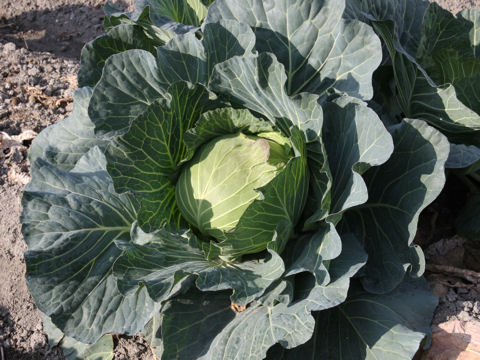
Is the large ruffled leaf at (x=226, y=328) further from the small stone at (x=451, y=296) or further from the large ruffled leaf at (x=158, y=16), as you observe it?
the large ruffled leaf at (x=158, y=16)

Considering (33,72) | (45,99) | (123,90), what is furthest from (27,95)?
(123,90)

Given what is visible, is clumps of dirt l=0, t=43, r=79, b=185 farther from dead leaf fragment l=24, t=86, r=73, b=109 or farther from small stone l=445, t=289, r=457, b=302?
small stone l=445, t=289, r=457, b=302

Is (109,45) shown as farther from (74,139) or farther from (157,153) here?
(157,153)

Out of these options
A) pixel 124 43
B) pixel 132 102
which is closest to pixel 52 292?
pixel 132 102

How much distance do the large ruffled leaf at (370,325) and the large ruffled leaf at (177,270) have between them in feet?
1.35

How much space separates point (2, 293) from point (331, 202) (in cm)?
209

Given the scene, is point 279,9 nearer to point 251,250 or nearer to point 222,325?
point 251,250

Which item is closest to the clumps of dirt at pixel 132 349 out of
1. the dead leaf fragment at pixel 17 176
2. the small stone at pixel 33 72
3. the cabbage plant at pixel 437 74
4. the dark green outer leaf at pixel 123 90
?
the dark green outer leaf at pixel 123 90

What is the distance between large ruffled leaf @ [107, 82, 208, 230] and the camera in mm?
2285

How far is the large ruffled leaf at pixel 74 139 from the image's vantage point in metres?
2.88

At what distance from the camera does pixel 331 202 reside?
7.85 feet

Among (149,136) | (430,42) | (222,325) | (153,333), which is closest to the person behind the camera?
(149,136)

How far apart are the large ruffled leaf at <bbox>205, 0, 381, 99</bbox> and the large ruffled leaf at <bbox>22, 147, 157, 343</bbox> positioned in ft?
3.38

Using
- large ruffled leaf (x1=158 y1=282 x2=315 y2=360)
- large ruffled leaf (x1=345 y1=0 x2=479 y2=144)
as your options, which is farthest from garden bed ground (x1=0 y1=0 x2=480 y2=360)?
large ruffled leaf (x1=345 y1=0 x2=479 y2=144)
